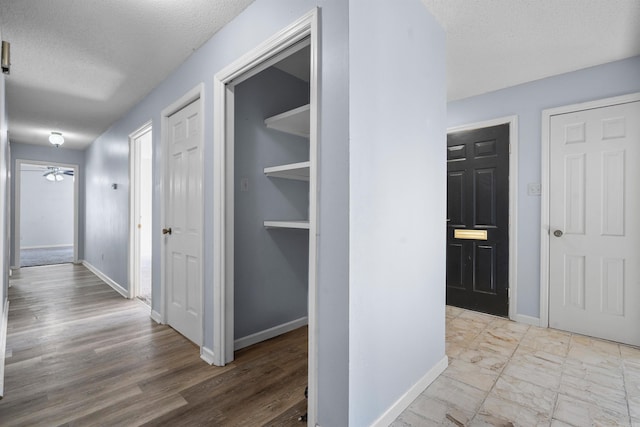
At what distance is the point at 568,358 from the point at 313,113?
2.66 meters

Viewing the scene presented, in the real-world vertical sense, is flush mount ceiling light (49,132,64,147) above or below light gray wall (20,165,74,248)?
above

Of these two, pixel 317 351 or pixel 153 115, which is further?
pixel 153 115

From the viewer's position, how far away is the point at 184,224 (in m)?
2.69

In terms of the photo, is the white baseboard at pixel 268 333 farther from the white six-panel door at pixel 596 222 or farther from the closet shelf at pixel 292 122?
the white six-panel door at pixel 596 222

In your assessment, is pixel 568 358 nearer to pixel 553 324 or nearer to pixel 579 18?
pixel 553 324

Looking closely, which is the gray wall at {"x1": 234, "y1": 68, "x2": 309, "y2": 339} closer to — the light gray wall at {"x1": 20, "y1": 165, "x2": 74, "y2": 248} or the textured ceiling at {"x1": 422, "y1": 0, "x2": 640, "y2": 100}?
the textured ceiling at {"x1": 422, "y1": 0, "x2": 640, "y2": 100}

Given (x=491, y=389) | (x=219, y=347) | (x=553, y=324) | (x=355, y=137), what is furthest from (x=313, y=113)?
(x=553, y=324)

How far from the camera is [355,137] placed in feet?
4.51

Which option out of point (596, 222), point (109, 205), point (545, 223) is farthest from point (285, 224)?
point (109, 205)

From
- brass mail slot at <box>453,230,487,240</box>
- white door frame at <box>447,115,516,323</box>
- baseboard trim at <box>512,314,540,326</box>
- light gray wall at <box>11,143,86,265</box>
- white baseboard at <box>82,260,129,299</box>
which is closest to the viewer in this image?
baseboard trim at <box>512,314,540,326</box>

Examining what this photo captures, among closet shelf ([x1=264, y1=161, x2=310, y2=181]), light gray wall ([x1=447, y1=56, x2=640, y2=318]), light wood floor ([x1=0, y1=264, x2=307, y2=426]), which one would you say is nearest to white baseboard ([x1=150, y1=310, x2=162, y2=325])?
light wood floor ([x1=0, y1=264, x2=307, y2=426])

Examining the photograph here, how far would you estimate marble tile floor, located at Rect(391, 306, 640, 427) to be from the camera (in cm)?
164

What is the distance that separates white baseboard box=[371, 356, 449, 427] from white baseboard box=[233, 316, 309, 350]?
53.1 inches

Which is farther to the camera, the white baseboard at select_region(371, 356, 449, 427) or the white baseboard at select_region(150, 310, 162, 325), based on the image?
the white baseboard at select_region(150, 310, 162, 325)
